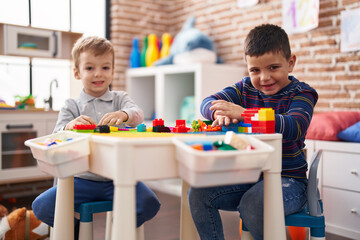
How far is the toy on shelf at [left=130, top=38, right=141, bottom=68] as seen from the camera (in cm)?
408

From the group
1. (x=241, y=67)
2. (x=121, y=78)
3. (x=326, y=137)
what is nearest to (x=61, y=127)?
(x=326, y=137)

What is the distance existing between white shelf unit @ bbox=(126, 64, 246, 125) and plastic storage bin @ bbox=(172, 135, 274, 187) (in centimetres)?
240

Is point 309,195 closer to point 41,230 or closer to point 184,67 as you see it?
point 41,230

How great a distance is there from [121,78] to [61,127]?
2.59 meters

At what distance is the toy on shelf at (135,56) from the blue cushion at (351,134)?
90.0 inches

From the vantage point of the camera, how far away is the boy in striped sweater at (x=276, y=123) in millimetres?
1309

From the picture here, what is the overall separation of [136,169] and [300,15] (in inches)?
98.5

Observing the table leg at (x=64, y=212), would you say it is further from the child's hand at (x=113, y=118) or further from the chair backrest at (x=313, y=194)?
the chair backrest at (x=313, y=194)

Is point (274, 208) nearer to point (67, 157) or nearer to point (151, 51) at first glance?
point (67, 157)

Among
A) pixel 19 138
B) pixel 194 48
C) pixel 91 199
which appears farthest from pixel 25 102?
pixel 91 199

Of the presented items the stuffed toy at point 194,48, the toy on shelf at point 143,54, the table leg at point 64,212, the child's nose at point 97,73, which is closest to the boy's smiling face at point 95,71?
the child's nose at point 97,73

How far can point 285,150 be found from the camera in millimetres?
1428

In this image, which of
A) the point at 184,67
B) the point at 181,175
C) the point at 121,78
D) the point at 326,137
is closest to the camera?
the point at 181,175

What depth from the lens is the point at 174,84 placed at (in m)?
3.85
